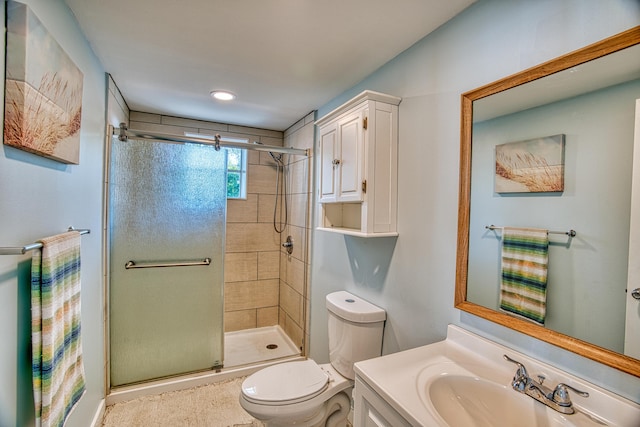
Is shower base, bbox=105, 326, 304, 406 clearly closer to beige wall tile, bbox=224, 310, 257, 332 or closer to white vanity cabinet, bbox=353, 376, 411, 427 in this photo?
beige wall tile, bbox=224, 310, 257, 332

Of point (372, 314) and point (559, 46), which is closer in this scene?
point (559, 46)

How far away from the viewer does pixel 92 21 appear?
1413 mm

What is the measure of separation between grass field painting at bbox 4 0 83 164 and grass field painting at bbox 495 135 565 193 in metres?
1.62

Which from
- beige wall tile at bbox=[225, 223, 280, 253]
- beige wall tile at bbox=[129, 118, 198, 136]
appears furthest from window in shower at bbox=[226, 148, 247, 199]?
beige wall tile at bbox=[129, 118, 198, 136]

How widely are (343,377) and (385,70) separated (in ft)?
5.94

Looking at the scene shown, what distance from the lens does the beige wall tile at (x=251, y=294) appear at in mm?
3219

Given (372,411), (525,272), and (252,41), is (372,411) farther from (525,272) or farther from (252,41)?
(252,41)

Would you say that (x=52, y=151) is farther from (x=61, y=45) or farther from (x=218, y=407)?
(x=218, y=407)

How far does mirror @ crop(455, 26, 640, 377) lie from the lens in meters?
0.81

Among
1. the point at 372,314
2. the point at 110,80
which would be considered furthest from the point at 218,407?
the point at 110,80

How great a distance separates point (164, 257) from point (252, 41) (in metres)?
1.69

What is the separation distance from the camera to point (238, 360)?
8.96 ft

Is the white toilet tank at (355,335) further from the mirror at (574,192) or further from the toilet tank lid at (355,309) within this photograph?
the mirror at (574,192)

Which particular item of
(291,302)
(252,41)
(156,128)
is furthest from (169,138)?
(291,302)
